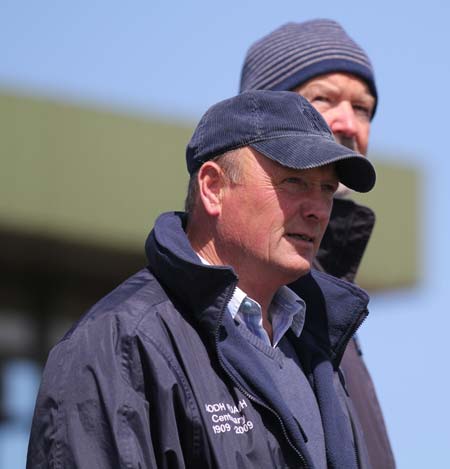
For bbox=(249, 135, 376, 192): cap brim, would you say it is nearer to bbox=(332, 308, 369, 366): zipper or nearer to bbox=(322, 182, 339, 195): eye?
bbox=(322, 182, 339, 195): eye

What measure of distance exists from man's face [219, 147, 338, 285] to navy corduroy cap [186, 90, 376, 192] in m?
0.04

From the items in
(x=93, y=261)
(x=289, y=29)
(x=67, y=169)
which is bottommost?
(x=93, y=261)

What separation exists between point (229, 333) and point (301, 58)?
147 cm

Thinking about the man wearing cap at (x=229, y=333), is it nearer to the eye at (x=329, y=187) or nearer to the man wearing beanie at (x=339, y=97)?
the eye at (x=329, y=187)

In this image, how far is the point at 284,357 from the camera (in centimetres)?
392

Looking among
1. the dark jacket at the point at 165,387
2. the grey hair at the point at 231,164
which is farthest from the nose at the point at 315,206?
the dark jacket at the point at 165,387

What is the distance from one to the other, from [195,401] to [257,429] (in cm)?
18

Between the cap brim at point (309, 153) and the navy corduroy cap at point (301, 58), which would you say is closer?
the cap brim at point (309, 153)

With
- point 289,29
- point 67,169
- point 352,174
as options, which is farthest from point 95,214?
point 352,174

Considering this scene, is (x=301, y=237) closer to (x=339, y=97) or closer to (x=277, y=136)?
(x=277, y=136)

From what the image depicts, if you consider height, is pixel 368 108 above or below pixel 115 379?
above

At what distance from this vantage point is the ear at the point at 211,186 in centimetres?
386

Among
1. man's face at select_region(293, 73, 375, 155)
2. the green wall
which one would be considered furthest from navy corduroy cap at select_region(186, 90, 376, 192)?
the green wall

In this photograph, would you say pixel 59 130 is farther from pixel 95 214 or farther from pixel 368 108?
pixel 368 108
